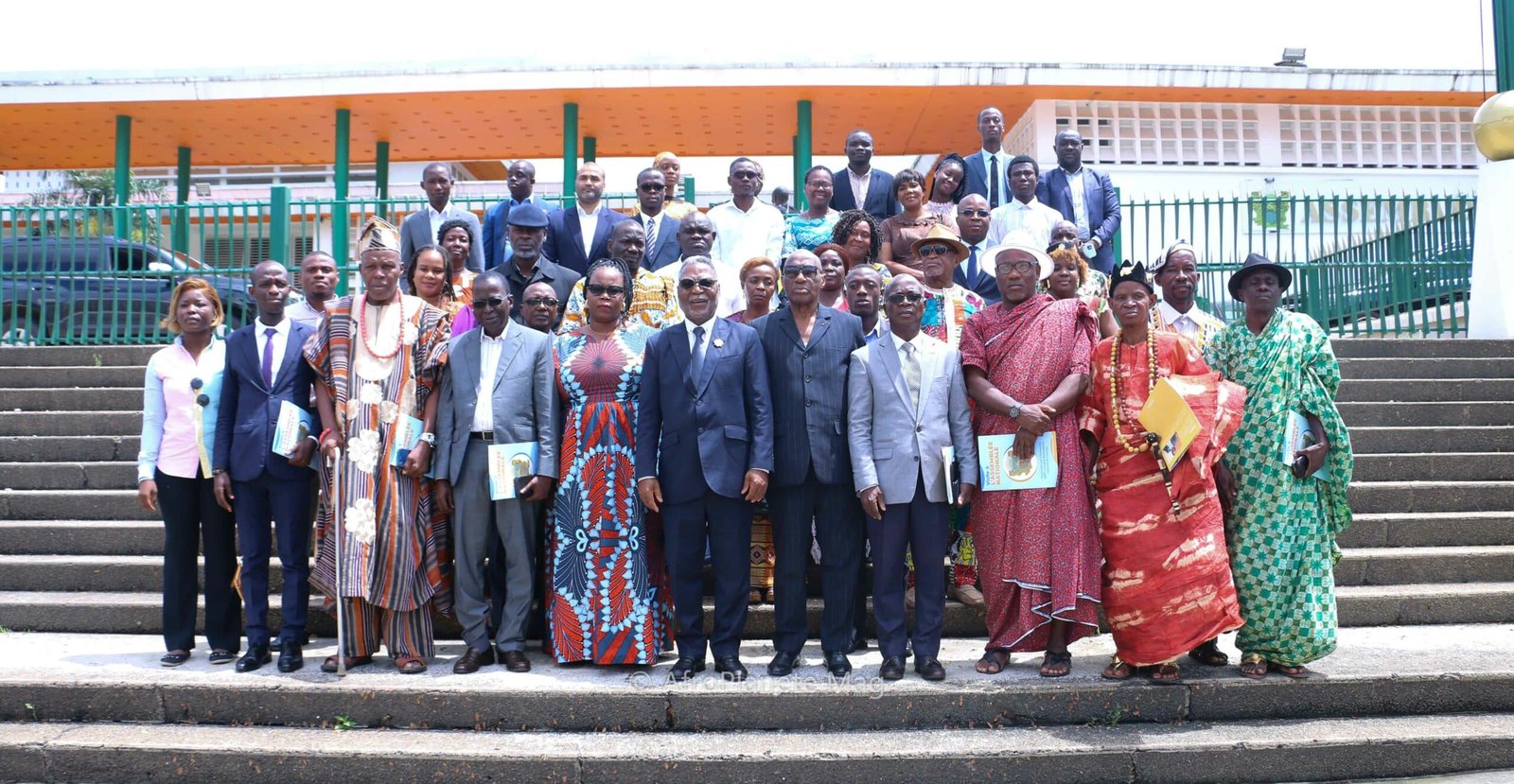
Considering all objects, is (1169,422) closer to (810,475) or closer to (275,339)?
(810,475)

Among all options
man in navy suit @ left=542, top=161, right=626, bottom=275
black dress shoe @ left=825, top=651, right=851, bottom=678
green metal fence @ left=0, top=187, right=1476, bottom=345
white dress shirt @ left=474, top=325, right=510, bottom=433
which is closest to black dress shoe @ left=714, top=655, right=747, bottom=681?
black dress shoe @ left=825, top=651, right=851, bottom=678

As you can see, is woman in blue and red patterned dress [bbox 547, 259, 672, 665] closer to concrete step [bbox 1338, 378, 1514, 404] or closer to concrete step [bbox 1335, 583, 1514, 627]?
A: concrete step [bbox 1335, 583, 1514, 627]

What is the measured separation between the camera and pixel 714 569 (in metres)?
5.03

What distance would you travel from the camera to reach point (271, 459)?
5168 millimetres

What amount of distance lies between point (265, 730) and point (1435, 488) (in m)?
6.76

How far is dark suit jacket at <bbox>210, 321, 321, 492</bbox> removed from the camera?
516cm

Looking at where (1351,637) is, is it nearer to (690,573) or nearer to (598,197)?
→ (690,573)

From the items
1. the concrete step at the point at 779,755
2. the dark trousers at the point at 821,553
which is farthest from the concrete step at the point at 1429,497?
the dark trousers at the point at 821,553

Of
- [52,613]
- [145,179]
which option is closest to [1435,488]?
[52,613]

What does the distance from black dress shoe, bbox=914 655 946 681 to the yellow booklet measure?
51.6 inches

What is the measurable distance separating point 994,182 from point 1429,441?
3514 mm

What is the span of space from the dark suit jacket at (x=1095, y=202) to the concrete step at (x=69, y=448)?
666 centimetres

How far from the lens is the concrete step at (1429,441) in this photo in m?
7.59

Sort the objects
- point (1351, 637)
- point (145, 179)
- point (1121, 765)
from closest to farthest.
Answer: point (1121, 765)
point (1351, 637)
point (145, 179)
